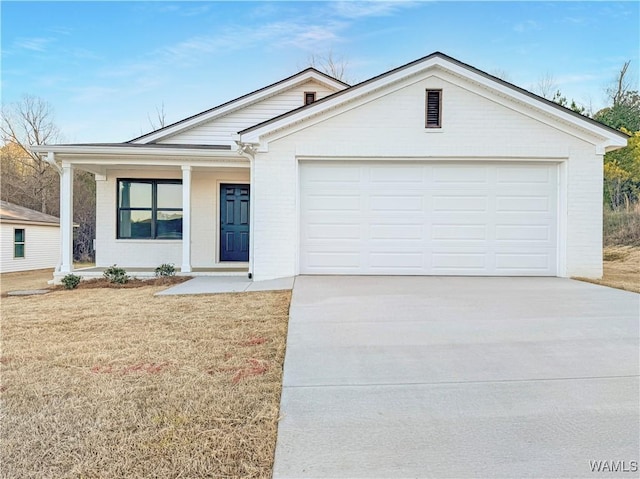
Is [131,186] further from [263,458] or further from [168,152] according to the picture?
[263,458]

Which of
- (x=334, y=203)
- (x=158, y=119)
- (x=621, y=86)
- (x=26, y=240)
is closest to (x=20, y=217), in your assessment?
(x=26, y=240)

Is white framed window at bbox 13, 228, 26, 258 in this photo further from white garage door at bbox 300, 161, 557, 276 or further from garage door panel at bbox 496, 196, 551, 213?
garage door panel at bbox 496, 196, 551, 213

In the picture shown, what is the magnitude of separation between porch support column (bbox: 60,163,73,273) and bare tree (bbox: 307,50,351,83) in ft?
64.7

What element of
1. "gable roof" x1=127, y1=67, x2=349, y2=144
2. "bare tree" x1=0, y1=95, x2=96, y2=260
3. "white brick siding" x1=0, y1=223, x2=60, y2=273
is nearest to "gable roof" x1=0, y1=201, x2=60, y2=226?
"white brick siding" x1=0, y1=223, x2=60, y2=273

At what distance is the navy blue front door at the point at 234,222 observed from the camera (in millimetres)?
11734

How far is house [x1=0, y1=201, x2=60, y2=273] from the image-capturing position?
684 inches

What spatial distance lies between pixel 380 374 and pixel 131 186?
10.4 m

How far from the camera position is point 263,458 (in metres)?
2.31

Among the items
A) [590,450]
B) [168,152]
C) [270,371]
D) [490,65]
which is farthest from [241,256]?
[490,65]

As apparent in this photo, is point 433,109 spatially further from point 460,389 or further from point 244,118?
point 460,389

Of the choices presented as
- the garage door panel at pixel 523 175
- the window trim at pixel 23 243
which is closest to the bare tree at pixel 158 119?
the window trim at pixel 23 243

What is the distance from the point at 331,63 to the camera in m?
26.6

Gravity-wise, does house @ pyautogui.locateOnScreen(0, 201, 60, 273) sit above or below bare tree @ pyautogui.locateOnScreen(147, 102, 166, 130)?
below

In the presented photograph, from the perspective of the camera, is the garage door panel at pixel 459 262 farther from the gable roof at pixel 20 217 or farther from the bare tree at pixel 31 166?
the bare tree at pixel 31 166
